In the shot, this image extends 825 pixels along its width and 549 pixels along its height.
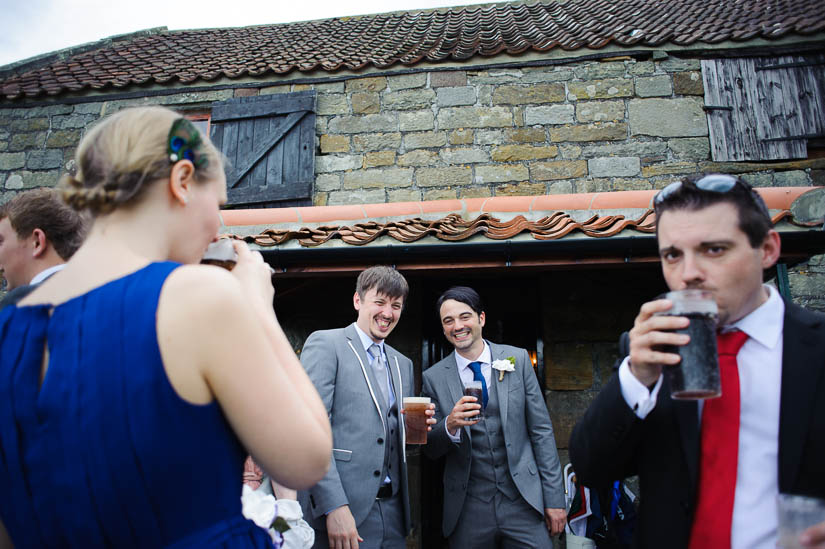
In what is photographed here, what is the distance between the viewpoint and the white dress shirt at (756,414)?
120cm

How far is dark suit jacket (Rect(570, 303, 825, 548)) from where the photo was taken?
117cm

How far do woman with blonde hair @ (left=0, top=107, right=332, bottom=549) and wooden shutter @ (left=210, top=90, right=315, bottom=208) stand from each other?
→ 5621 mm

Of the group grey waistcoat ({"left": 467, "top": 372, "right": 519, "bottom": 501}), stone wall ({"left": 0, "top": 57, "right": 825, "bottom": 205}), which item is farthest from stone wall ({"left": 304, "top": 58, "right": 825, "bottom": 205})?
grey waistcoat ({"left": 467, "top": 372, "right": 519, "bottom": 501})

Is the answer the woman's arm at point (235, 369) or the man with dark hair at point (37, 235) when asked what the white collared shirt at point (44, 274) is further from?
the woman's arm at point (235, 369)

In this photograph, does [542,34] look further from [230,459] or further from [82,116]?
[230,459]

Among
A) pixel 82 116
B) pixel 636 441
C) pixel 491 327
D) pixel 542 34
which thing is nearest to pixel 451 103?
pixel 542 34

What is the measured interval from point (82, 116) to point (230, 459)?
8.00 m

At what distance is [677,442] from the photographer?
134 centimetres

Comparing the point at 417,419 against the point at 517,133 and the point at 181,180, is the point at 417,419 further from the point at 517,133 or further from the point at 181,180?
the point at 517,133

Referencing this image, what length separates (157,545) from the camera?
34.0 inches

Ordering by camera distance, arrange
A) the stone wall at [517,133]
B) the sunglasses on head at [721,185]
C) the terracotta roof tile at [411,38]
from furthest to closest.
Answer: the terracotta roof tile at [411,38] < the stone wall at [517,133] < the sunglasses on head at [721,185]

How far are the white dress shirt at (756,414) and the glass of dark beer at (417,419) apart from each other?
5.39 feet

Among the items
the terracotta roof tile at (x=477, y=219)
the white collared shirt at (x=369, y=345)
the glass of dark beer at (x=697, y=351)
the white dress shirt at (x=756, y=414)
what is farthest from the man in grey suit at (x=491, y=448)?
the glass of dark beer at (x=697, y=351)

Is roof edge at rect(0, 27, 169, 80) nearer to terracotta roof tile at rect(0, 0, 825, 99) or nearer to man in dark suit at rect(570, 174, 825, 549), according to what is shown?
Answer: terracotta roof tile at rect(0, 0, 825, 99)
